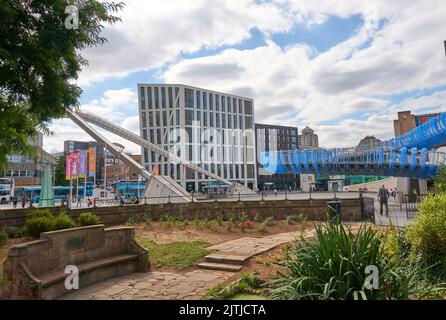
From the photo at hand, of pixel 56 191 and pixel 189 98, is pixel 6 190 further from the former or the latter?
pixel 189 98

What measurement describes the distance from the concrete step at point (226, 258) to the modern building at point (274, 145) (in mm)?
86505

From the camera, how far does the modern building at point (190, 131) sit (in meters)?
75.9

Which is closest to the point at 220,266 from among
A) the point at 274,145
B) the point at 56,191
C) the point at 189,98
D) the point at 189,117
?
the point at 56,191

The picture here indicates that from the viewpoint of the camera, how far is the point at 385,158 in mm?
35719

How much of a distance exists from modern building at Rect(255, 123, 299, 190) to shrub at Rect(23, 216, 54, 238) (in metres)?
85.4

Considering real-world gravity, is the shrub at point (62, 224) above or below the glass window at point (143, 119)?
below

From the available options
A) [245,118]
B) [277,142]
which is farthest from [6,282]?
[277,142]

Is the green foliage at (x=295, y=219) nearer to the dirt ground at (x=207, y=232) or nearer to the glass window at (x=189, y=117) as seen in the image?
the dirt ground at (x=207, y=232)

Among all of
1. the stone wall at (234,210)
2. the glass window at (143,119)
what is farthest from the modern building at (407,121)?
the stone wall at (234,210)

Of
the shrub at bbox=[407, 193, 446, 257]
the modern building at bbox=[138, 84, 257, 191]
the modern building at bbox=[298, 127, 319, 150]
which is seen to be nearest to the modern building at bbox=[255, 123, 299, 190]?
the modern building at bbox=[138, 84, 257, 191]

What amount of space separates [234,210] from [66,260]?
11.2 metres
